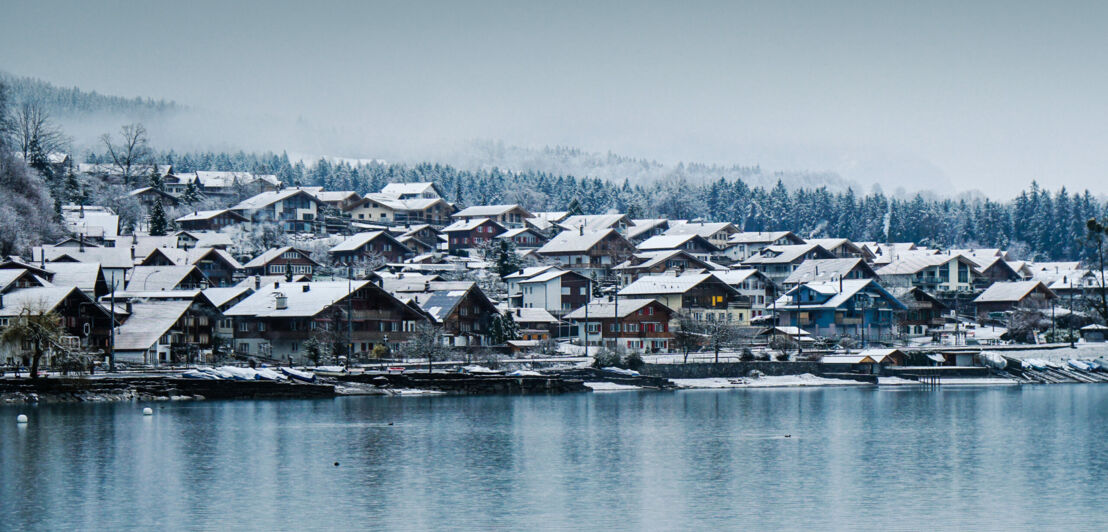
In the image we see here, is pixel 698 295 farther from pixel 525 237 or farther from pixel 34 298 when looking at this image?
pixel 34 298

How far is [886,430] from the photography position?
50094 millimetres

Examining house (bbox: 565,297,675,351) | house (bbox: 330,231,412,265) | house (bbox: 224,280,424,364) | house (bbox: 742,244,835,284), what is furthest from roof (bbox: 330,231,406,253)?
house (bbox: 224,280,424,364)

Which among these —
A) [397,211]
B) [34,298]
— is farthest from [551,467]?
[397,211]

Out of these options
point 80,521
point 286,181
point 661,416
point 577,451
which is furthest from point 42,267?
point 286,181

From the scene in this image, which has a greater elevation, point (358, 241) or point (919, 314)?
point (358, 241)

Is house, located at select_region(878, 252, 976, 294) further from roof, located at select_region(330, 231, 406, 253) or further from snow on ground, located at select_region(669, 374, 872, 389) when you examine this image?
roof, located at select_region(330, 231, 406, 253)

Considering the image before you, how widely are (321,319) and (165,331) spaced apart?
916 centimetres

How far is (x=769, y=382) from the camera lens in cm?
7600

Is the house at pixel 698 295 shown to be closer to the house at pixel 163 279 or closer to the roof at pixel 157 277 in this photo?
the house at pixel 163 279

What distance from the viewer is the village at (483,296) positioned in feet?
247

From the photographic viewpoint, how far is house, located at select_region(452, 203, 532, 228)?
14612cm

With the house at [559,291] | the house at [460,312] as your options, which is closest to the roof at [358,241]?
the house at [559,291]

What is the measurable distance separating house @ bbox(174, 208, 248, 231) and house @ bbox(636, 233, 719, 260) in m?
40.7

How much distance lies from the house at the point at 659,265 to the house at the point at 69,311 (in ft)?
167
